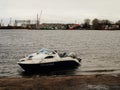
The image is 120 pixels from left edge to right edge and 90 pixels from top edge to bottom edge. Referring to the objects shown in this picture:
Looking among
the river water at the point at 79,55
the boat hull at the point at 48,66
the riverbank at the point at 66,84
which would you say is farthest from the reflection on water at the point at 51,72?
the riverbank at the point at 66,84

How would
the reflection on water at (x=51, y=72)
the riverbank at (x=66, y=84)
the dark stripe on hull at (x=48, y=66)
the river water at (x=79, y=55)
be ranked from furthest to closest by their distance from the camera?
the river water at (x=79, y=55)
the dark stripe on hull at (x=48, y=66)
the reflection on water at (x=51, y=72)
the riverbank at (x=66, y=84)

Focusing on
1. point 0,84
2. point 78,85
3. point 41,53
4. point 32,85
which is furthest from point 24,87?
point 41,53

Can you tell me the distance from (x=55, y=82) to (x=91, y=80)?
9.59 ft

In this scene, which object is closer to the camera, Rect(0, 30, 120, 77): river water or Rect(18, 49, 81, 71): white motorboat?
Rect(18, 49, 81, 71): white motorboat

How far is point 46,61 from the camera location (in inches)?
1401

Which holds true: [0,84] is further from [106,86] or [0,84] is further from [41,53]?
[41,53]

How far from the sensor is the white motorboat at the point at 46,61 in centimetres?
3478

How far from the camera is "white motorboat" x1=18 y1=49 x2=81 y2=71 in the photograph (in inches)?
1369

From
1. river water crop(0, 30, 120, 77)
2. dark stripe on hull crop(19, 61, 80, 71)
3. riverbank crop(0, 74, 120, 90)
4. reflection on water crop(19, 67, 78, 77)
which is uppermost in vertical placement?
riverbank crop(0, 74, 120, 90)

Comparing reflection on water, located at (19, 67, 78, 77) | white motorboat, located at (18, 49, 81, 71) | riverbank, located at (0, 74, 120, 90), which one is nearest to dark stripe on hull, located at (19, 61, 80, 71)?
white motorboat, located at (18, 49, 81, 71)

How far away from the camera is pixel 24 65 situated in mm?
34594

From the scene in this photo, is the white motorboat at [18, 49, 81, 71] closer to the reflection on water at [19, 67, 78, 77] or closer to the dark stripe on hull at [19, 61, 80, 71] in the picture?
the dark stripe on hull at [19, 61, 80, 71]

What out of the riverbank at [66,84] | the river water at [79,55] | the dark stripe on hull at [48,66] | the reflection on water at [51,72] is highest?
the riverbank at [66,84]

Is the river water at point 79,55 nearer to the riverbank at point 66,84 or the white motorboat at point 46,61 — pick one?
the white motorboat at point 46,61
